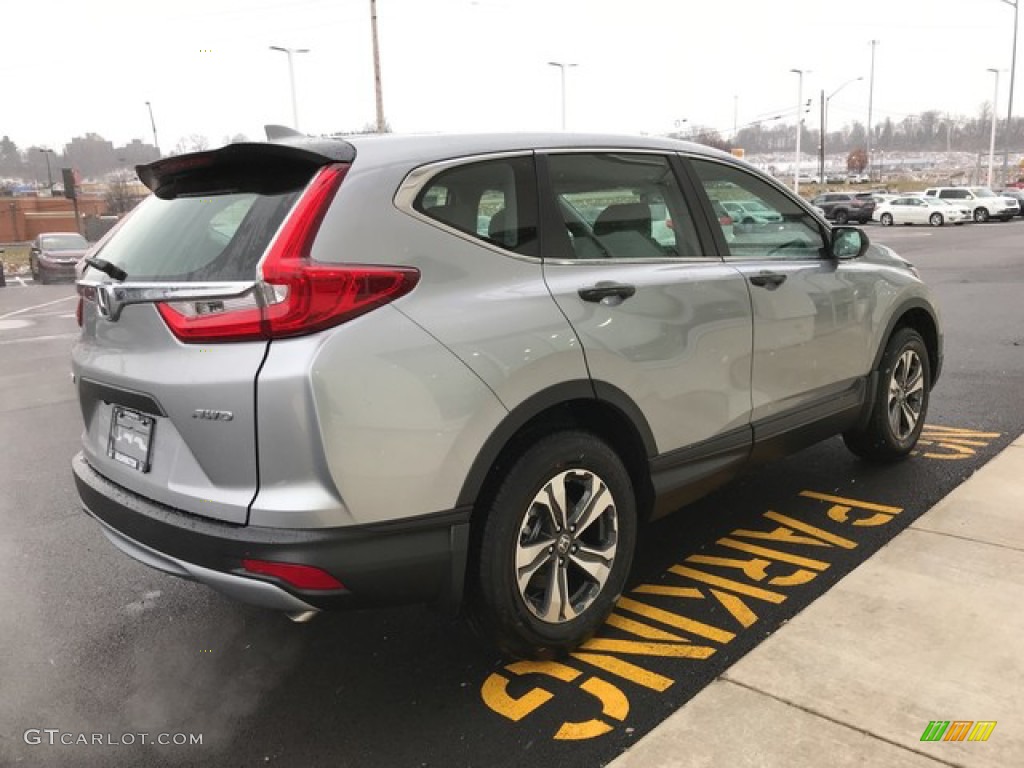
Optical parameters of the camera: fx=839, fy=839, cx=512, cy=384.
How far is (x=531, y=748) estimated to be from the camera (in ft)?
8.20

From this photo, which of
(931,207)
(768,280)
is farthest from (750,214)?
(931,207)

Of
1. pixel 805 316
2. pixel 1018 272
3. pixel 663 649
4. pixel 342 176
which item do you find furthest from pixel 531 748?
pixel 1018 272

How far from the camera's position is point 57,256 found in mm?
24594

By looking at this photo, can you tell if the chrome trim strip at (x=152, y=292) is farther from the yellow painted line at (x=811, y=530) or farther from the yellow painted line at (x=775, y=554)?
the yellow painted line at (x=811, y=530)

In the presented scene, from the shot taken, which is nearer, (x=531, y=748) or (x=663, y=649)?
(x=531, y=748)

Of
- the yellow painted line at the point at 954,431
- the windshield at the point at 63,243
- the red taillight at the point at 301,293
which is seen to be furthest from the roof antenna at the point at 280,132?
the windshield at the point at 63,243

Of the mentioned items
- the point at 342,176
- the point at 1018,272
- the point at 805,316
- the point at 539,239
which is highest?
the point at 342,176

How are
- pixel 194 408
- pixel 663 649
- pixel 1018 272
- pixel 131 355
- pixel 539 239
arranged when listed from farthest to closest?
pixel 1018 272, pixel 663 649, pixel 539 239, pixel 131 355, pixel 194 408

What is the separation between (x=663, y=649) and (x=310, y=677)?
126 cm

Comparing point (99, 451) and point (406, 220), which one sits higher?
point (406, 220)

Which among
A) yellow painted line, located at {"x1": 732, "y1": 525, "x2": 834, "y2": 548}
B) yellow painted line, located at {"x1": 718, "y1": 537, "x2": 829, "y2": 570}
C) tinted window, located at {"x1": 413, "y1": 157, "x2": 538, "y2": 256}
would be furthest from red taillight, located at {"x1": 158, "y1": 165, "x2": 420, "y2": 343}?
yellow painted line, located at {"x1": 732, "y1": 525, "x2": 834, "y2": 548}

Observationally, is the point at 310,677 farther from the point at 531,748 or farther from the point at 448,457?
the point at 448,457

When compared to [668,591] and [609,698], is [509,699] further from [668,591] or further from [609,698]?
[668,591]

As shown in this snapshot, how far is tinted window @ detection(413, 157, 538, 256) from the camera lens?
2.62m
